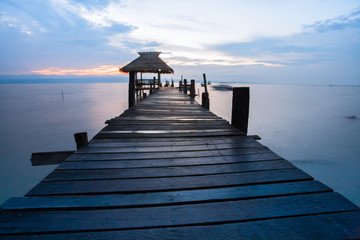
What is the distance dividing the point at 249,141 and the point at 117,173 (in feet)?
7.62

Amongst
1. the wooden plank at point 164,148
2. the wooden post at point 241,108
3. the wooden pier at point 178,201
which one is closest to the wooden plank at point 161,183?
the wooden pier at point 178,201

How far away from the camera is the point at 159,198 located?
1.66 metres

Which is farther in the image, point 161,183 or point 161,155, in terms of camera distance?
point 161,155

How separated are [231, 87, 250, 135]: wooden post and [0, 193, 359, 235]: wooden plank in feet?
7.75

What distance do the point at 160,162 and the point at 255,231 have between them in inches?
54.3

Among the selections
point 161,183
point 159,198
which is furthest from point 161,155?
point 159,198

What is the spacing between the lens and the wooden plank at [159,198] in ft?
4.99

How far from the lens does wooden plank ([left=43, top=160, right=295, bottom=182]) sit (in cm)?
201

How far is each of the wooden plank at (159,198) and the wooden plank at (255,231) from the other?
0.91 feet

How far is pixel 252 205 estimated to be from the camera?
157 centimetres

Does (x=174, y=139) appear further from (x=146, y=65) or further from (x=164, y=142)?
(x=146, y=65)

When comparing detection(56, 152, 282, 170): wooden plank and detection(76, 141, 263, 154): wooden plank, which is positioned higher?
detection(76, 141, 263, 154): wooden plank

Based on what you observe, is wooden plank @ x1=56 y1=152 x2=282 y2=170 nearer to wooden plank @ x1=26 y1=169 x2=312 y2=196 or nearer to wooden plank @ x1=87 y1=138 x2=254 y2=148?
wooden plank @ x1=26 y1=169 x2=312 y2=196

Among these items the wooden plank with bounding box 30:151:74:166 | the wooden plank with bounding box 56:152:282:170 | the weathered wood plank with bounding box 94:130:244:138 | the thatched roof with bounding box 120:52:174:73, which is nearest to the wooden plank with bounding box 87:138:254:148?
the weathered wood plank with bounding box 94:130:244:138
